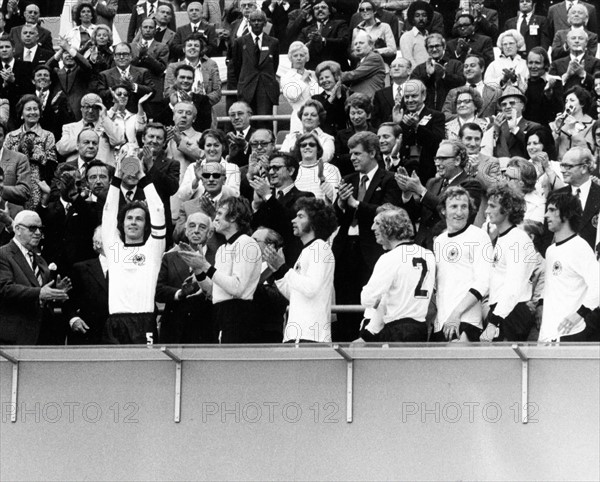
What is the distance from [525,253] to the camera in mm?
10906

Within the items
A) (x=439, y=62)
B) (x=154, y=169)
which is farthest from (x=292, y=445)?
(x=439, y=62)

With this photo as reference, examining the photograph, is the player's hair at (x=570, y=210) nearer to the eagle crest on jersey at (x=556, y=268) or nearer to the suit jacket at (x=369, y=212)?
the eagle crest on jersey at (x=556, y=268)

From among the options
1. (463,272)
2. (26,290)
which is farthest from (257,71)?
(463,272)

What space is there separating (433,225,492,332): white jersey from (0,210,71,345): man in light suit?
2.96 meters

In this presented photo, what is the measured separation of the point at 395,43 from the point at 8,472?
787 cm

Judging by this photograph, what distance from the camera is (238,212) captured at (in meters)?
11.6

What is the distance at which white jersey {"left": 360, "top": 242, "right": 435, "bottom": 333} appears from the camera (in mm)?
10809

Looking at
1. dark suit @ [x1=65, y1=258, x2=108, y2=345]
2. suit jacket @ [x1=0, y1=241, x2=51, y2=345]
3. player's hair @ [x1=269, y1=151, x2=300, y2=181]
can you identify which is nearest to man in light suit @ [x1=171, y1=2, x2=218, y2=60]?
player's hair @ [x1=269, y1=151, x2=300, y2=181]

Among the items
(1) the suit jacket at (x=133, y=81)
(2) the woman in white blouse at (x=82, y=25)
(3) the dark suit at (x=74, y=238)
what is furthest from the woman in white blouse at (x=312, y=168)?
(2) the woman in white blouse at (x=82, y=25)

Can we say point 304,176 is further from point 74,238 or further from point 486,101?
point 486,101

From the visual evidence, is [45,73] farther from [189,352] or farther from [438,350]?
[438,350]

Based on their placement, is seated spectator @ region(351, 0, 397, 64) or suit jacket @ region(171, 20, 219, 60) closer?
seated spectator @ region(351, 0, 397, 64)

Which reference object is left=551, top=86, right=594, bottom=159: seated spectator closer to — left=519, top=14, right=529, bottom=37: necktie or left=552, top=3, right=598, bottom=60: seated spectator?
left=552, top=3, right=598, bottom=60: seated spectator

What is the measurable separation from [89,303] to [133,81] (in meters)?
4.80
